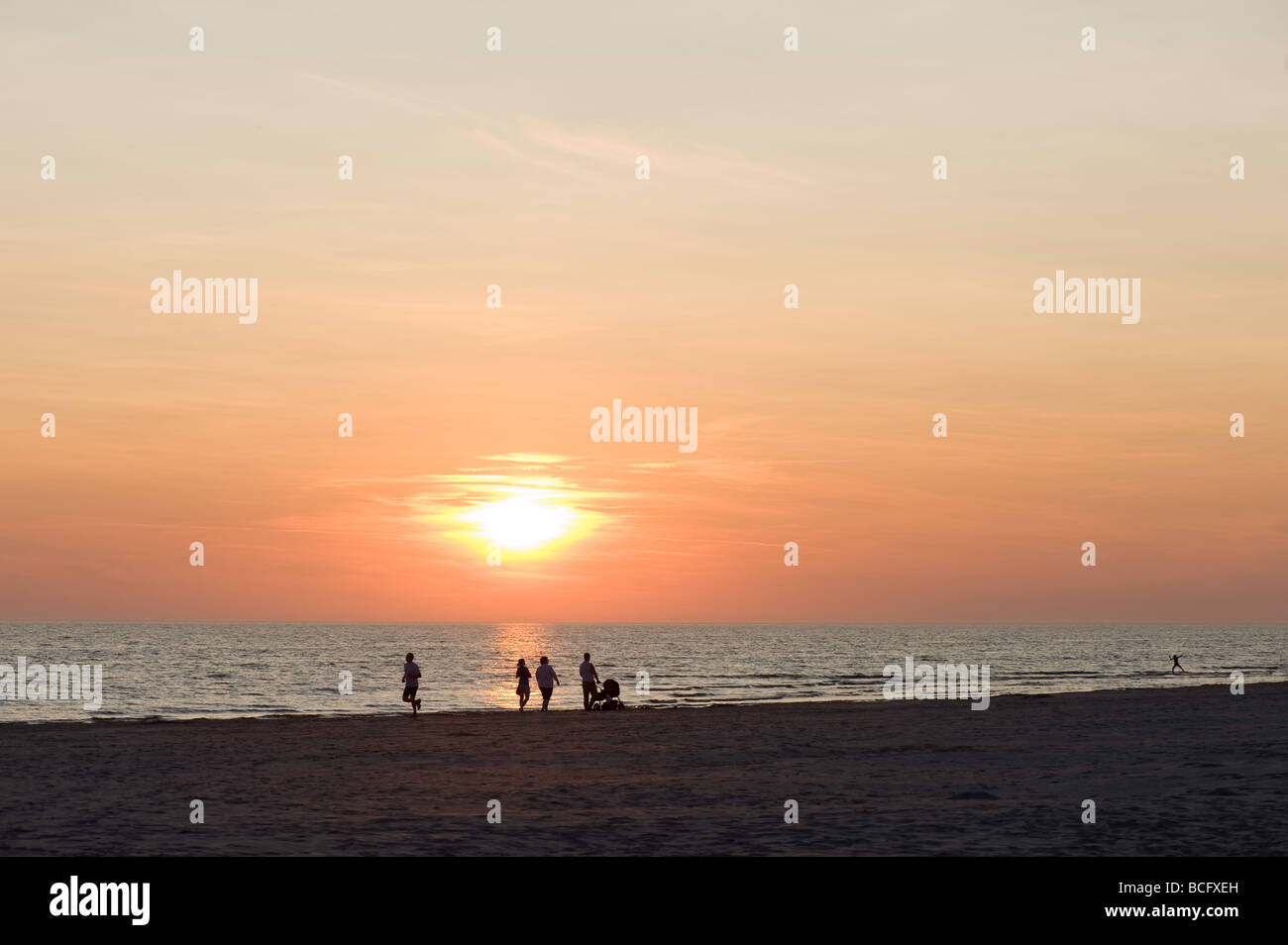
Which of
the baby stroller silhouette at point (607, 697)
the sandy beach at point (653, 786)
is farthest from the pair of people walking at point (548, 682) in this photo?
the sandy beach at point (653, 786)

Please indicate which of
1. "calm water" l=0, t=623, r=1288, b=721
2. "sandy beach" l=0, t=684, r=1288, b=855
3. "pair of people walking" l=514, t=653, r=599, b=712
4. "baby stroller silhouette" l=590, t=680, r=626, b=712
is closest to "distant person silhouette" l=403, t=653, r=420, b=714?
"pair of people walking" l=514, t=653, r=599, b=712

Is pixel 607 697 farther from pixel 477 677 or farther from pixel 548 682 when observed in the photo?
pixel 477 677

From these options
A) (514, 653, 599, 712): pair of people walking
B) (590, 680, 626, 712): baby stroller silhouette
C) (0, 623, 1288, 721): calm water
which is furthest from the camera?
(0, 623, 1288, 721): calm water

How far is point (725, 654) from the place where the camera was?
477ft

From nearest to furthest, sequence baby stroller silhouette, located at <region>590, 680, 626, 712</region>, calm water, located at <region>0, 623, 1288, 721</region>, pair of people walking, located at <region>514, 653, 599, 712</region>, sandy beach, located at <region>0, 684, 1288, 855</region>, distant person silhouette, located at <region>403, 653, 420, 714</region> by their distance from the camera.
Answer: sandy beach, located at <region>0, 684, 1288, 855</region>, distant person silhouette, located at <region>403, 653, 420, 714</region>, pair of people walking, located at <region>514, 653, 599, 712</region>, baby stroller silhouette, located at <region>590, 680, 626, 712</region>, calm water, located at <region>0, 623, 1288, 721</region>

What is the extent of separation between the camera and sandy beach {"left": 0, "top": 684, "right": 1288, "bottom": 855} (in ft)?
46.2

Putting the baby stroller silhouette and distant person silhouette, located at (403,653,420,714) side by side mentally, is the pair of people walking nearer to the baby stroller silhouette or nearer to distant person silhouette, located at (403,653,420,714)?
the baby stroller silhouette

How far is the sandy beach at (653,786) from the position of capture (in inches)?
554

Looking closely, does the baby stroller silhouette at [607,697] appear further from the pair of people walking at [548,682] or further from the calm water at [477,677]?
the calm water at [477,677]

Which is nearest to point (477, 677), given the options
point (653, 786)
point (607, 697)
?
point (607, 697)

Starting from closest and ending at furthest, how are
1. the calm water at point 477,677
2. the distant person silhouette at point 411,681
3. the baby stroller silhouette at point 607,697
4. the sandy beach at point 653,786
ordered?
1. the sandy beach at point 653,786
2. the distant person silhouette at point 411,681
3. the baby stroller silhouette at point 607,697
4. the calm water at point 477,677
